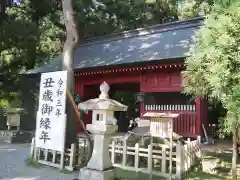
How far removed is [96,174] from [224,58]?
133 inches

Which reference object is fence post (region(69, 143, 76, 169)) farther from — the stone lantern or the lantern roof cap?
the lantern roof cap

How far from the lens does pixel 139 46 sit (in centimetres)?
1205

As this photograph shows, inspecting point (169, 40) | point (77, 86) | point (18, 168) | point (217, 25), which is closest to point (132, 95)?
point (77, 86)

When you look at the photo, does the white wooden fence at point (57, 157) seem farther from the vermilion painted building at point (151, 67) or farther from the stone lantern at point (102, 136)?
the vermilion painted building at point (151, 67)

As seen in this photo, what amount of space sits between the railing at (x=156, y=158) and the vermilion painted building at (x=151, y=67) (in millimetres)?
3204

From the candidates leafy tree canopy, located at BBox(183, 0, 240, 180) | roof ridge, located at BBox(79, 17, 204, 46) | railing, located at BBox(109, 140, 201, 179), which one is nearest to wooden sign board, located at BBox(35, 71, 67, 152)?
railing, located at BBox(109, 140, 201, 179)

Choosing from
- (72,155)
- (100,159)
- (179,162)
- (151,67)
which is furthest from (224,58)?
(151,67)

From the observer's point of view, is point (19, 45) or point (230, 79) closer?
point (230, 79)

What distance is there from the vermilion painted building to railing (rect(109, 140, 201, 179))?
10.5 ft

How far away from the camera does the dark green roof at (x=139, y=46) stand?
10.1m

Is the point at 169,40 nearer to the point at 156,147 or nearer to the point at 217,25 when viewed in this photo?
the point at 156,147

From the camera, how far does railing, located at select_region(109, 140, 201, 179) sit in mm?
5547

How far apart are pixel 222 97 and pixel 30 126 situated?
43.1 feet

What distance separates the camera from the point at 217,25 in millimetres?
4219
